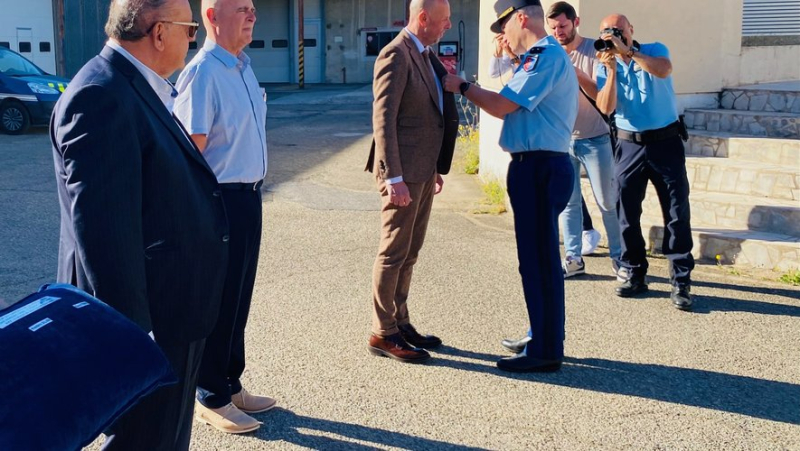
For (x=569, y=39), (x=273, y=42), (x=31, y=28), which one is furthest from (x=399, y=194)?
(x=273, y=42)

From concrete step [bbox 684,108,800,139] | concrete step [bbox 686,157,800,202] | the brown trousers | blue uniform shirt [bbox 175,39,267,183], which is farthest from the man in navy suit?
concrete step [bbox 684,108,800,139]

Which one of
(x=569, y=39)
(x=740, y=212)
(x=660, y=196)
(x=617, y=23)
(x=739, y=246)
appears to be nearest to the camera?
(x=617, y=23)

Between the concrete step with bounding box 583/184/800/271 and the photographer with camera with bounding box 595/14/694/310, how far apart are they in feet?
3.24

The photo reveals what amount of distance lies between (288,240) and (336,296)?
6.14 feet

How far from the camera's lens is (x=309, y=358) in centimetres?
500

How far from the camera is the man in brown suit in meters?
4.71

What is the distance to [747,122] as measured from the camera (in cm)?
872

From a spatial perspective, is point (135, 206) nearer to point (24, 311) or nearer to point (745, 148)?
point (24, 311)

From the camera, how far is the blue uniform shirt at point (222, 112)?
12.5 ft

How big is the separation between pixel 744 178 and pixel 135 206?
6488 millimetres

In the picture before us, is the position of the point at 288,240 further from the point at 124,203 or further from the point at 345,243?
the point at 124,203

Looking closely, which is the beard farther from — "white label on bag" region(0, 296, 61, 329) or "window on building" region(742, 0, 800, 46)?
"white label on bag" region(0, 296, 61, 329)

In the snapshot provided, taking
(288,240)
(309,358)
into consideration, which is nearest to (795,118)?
(288,240)

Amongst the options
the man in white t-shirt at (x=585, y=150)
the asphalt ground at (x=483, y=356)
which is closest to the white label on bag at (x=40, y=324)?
the asphalt ground at (x=483, y=356)
